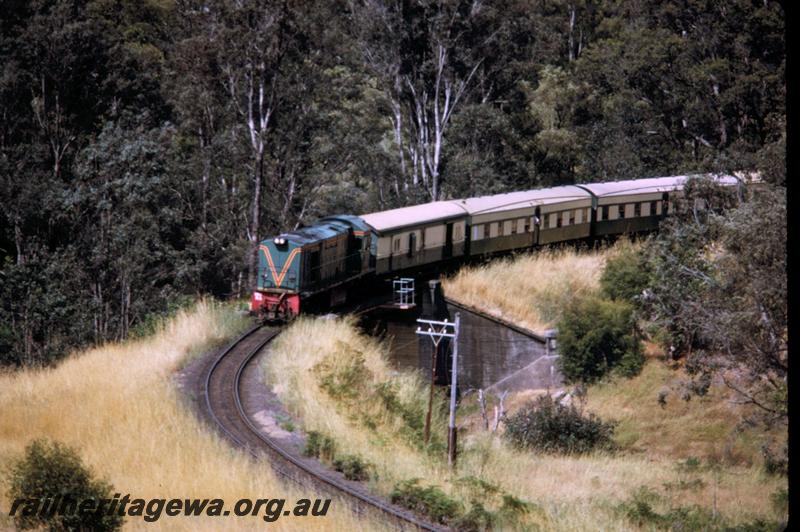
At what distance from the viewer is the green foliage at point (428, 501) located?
43.3 feet

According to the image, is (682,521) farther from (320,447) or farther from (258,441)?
(258,441)

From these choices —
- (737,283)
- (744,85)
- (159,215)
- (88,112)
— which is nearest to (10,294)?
(159,215)

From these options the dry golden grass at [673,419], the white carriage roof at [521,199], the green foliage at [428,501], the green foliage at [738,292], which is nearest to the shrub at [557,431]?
the dry golden grass at [673,419]

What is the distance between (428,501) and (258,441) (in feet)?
14.8

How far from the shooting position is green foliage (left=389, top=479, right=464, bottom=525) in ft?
43.3

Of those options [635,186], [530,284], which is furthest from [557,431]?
[635,186]

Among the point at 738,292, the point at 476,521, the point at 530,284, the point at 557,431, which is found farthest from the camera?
the point at 530,284

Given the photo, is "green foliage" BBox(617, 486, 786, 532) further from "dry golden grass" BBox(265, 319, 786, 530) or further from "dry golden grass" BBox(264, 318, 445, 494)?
"dry golden grass" BBox(264, 318, 445, 494)

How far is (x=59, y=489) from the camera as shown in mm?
12305

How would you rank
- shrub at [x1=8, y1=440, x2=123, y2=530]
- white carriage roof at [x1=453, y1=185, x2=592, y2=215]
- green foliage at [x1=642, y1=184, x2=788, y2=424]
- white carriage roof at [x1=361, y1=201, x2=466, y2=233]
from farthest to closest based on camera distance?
1. white carriage roof at [x1=453, y1=185, x2=592, y2=215]
2. white carriage roof at [x1=361, y1=201, x2=466, y2=233]
3. green foliage at [x1=642, y1=184, x2=788, y2=424]
4. shrub at [x1=8, y1=440, x2=123, y2=530]

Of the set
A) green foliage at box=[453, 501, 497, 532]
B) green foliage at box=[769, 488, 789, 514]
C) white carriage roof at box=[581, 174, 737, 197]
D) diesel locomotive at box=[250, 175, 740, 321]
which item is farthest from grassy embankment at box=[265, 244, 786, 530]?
white carriage roof at box=[581, 174, 737, 197]

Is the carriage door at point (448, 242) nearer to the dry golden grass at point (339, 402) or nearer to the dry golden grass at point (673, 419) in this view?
the dry golden grass at point (339, 402)

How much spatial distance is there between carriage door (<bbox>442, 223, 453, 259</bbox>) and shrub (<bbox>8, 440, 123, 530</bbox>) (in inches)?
747

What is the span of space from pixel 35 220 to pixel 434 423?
2161 cm
